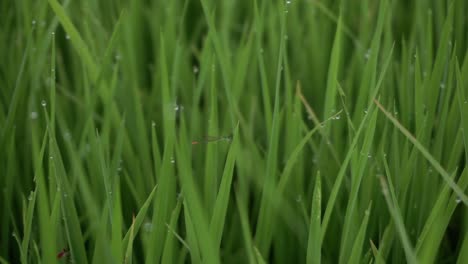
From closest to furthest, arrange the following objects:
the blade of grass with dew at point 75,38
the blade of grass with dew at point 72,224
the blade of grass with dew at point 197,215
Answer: the blade of grass with dew at point 197,215 → the blade of grass with dew at point 72,224 → the blade of grass with dew at point 75,38

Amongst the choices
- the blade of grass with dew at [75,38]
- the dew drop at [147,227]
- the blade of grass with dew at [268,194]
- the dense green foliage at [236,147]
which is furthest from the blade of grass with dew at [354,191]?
the blade of grass with dew at [75,38]

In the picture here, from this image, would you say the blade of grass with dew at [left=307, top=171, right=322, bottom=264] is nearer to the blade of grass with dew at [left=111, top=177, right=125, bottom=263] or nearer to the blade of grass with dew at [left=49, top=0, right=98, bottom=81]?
the blade of grass with dew at [left=111, top=177, right=125, bottom=263]

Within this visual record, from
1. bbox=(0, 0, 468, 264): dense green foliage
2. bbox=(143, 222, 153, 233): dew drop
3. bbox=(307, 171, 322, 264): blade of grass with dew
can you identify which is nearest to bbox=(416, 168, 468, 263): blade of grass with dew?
bbox=(0, 0, 468, 264): dense green foliage

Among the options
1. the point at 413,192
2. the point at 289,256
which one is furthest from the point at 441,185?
the point at 289,256

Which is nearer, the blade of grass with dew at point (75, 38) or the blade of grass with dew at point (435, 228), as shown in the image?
the blade of grass with dew at point (435, 228)

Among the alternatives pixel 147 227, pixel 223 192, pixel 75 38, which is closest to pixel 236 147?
pixel 223 192

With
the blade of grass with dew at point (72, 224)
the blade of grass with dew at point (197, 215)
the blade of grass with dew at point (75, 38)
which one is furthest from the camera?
the blade of grass with dew at point (75, 38)

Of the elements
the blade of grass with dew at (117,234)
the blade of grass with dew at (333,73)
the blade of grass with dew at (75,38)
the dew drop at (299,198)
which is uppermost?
the blade of grass with dew at (75,38)

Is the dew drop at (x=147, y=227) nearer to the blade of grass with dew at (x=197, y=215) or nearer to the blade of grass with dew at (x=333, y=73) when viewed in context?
the blade of grass with dew at (x=197, y=215)
